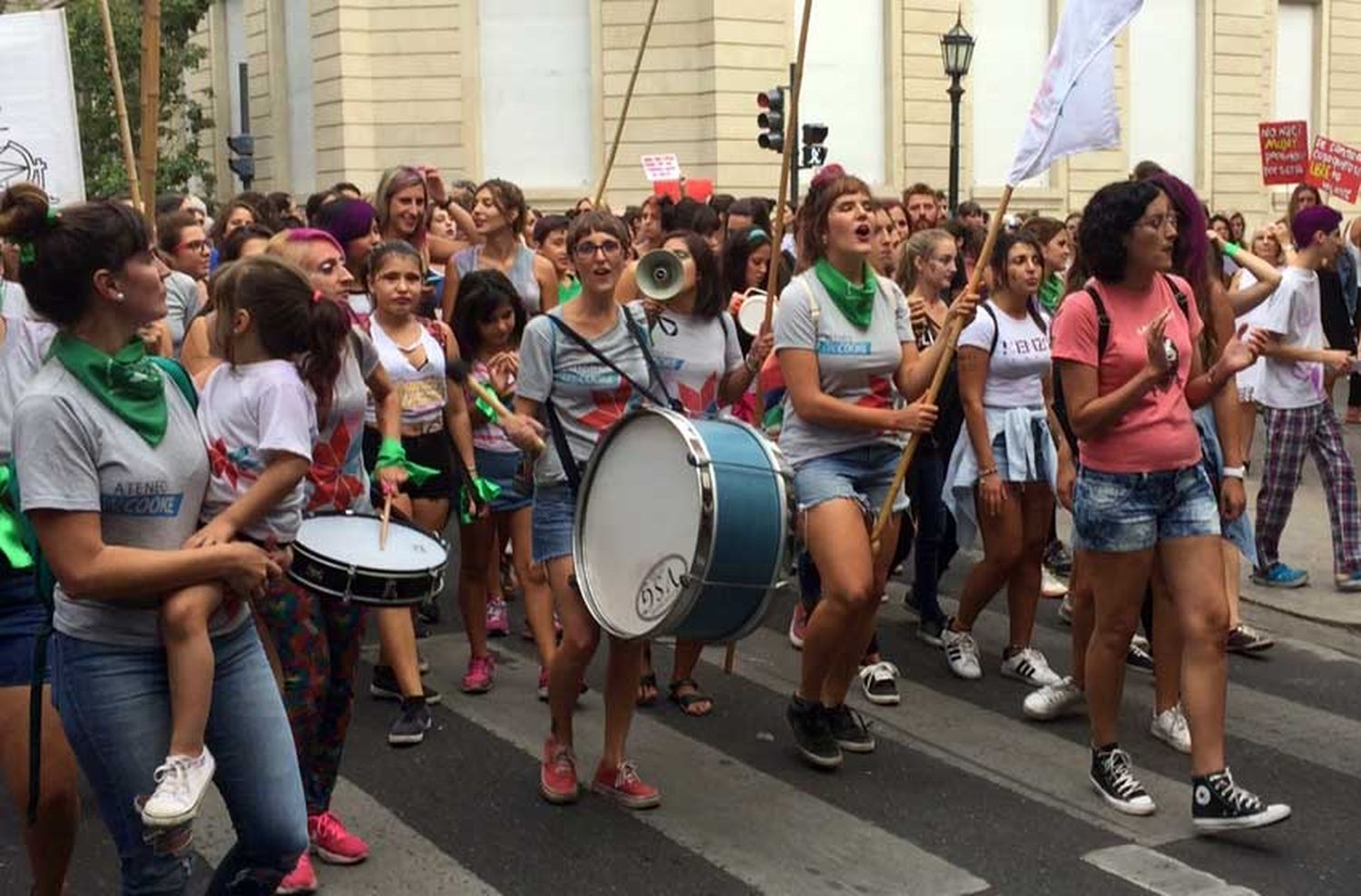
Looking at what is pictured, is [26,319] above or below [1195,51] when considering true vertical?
below

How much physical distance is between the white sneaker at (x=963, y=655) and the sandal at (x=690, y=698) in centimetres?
115

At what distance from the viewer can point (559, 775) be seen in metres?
5.71

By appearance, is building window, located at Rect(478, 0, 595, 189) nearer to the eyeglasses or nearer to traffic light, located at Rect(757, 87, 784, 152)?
traffic light, located at Rect(757, 87, 784, 152)

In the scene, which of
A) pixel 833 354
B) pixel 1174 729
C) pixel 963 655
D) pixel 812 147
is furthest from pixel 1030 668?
pixel 812 147

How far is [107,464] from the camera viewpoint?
3467 millimetres

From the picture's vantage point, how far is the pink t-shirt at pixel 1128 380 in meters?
5.46

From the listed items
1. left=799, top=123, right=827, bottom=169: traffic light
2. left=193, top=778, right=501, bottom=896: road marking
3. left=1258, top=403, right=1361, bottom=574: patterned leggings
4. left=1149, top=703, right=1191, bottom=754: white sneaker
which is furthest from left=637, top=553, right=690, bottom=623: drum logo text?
left=799, top=123, right=827, bottom=169: traffic light

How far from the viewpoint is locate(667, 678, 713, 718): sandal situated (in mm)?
6836

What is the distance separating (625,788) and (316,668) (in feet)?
4.28

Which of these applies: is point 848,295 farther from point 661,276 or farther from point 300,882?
point 300,882

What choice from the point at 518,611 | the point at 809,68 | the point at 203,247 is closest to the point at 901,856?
the point at 518,611

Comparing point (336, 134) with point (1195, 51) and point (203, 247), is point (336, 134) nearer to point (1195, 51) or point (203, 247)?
point (1195, 51)

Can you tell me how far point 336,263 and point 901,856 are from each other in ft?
8.16

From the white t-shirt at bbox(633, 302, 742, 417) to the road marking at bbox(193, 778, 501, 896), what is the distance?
5.72ft
